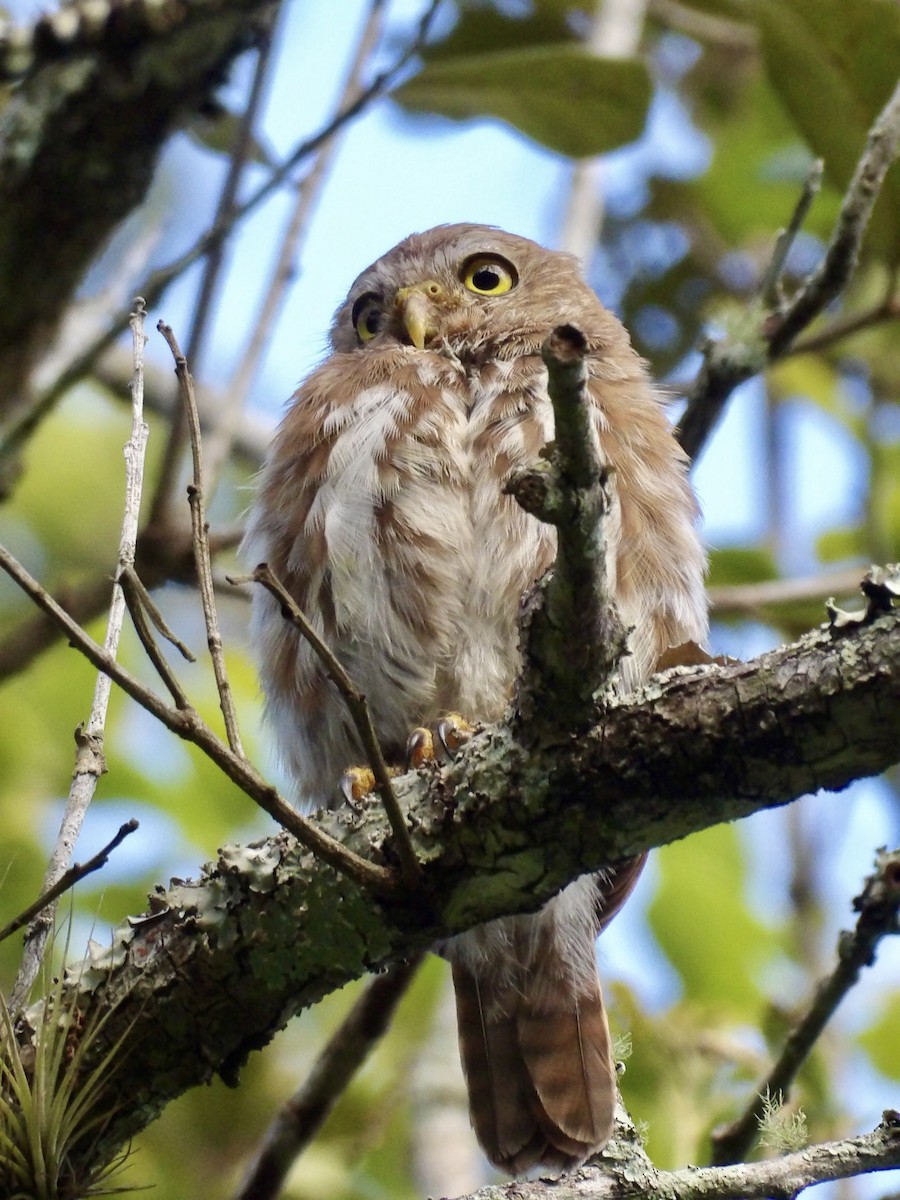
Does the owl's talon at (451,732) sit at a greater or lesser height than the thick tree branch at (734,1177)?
greater

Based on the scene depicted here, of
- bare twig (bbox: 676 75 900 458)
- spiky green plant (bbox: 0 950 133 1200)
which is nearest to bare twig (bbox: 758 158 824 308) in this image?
bare twig (bbox: 676 75 900 458)

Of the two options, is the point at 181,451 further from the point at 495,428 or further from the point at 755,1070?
the point at 755,1070

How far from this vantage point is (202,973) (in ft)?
9.86

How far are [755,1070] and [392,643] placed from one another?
1.58 m

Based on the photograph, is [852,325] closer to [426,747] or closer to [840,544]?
[840,544]

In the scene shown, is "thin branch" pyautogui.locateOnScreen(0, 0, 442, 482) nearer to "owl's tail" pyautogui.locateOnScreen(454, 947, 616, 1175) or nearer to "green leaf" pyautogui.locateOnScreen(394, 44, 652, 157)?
"green leaf" pyautogui.locateOnScreen(394, 44, 652, 157)

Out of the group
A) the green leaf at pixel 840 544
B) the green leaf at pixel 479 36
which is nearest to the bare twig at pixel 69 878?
the green leaf at pixel 479 36

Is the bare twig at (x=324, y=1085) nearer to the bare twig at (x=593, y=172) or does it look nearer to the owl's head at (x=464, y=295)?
Answer: the owl's head at (x=464, y=295)

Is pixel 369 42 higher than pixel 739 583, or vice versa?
pixel 369 42

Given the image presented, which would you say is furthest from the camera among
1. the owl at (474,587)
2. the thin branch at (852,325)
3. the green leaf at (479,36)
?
the green leaf at (479,36)

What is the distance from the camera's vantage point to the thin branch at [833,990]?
306 cm

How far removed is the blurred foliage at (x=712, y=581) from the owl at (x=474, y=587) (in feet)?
0.91

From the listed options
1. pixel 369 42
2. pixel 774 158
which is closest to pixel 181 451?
pixel 369 42

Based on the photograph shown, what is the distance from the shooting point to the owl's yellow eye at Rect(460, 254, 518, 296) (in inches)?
212
